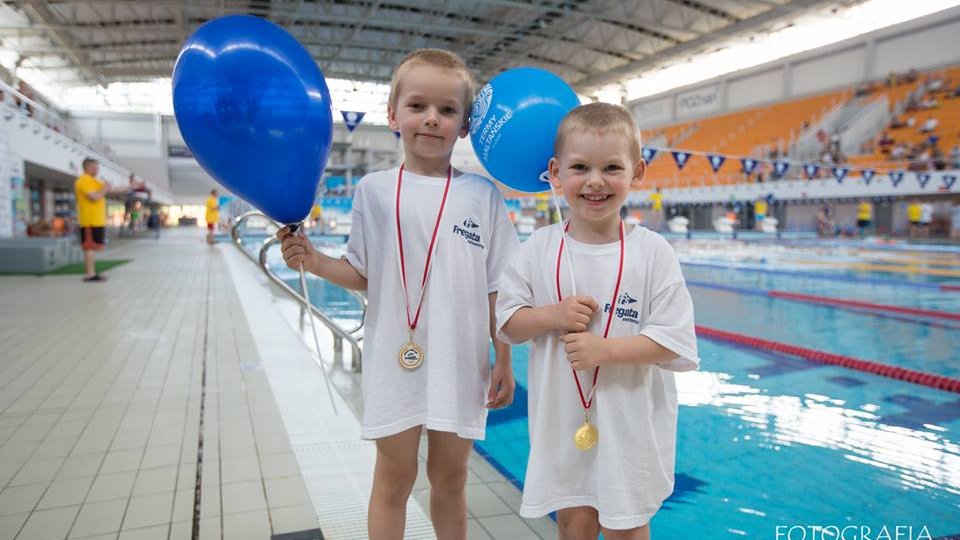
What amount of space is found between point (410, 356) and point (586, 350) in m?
0.44

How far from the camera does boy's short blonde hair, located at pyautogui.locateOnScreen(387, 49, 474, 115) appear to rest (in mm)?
1396

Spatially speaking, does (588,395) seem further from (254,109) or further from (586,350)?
(254,109)

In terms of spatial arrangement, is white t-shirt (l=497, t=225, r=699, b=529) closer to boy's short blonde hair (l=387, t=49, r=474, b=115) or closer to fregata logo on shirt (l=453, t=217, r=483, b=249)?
fregata logo on shirt (l=453, t=217, r=483, b=249)

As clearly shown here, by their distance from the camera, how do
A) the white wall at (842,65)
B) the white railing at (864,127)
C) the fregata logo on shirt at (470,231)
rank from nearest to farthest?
the fregata logo on shirt at (470,231), the white wall at (842,65), the white railing at (864,127)

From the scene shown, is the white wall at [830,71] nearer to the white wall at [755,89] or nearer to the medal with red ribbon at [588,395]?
the white wall at [755,89]

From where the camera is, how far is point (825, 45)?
75.5ft

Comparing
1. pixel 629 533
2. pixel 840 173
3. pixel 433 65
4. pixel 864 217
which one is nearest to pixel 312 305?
pixel 433 65

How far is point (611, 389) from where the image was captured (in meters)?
1.31

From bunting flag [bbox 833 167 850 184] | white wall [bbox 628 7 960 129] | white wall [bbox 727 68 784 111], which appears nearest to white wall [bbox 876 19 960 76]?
white wall [bbox 628 7 960 129]

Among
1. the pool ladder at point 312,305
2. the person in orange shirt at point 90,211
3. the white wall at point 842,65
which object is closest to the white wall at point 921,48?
the white wall at point 842,65

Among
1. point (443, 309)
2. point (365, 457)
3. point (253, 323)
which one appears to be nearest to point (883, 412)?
point (365, 457)

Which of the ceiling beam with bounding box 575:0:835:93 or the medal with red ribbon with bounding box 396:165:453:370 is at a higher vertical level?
the ceiling beam with bounding box 575:0:835:93

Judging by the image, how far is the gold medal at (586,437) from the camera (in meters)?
1.29

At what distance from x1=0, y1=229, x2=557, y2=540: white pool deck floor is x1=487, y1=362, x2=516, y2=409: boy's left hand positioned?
64 cm
